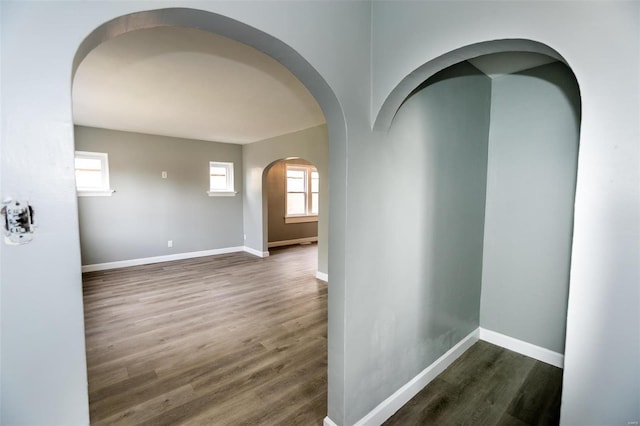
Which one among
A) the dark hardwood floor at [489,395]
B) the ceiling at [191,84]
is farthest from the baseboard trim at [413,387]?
the ceiling at [191,84]

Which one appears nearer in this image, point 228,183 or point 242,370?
point 242,370

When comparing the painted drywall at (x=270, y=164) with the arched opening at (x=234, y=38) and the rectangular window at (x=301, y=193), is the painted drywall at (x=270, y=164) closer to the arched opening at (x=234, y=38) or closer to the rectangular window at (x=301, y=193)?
the rectangular window at (x=301, y=193)

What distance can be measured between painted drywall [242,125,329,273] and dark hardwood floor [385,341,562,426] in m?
2.50

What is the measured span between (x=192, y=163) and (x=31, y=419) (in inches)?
229

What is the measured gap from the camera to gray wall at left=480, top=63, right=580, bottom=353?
2.34 m

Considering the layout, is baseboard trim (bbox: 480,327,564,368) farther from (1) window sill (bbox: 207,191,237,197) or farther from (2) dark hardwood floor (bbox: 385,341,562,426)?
(1) window sill (bbox: 207,191,237,197)

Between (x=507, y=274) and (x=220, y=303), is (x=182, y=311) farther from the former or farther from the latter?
(x=507, y=274)

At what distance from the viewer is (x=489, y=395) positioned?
6.87ft

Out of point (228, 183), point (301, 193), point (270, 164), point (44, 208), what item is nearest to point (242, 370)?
point (44, 208)

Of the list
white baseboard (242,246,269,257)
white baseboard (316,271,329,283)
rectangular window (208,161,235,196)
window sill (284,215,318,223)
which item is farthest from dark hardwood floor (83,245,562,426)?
window sill (284,215,318,223)

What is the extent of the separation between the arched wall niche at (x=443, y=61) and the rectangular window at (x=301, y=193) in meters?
6.27

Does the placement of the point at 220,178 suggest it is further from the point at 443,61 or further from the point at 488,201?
the point at 443,61

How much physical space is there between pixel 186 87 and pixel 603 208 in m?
3.40

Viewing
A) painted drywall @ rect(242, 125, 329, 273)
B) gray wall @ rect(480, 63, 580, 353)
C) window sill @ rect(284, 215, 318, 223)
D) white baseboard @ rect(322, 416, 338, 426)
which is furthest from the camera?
window sill @ rect(284, 215, 318, 223)
